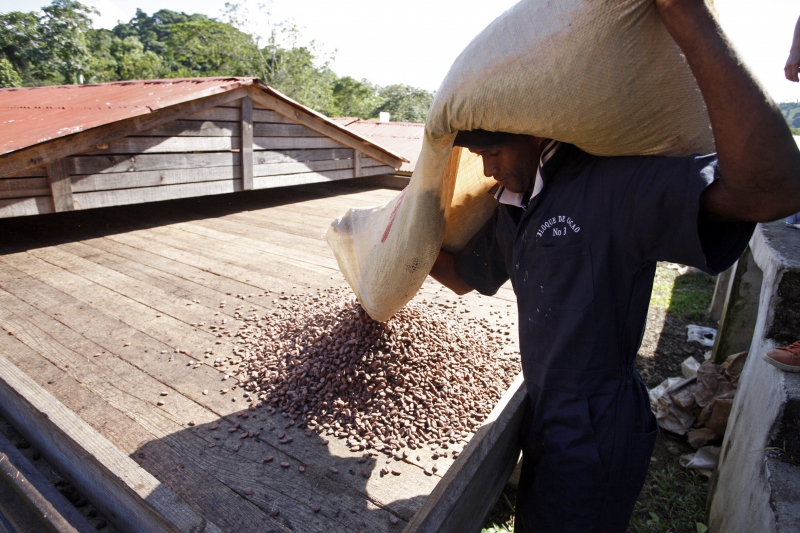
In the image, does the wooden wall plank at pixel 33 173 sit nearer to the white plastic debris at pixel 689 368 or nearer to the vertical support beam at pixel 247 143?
the vertical support beam at pixel 247 143

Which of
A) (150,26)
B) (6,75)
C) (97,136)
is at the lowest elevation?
(6,75)

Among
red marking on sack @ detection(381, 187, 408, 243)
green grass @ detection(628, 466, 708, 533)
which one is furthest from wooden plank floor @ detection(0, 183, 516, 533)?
green grass @ detection(628, 466, 708, 533)

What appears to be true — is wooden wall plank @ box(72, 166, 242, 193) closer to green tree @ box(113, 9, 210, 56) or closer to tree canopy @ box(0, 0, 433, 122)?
tree canopy @ box(0, 0, 433, 122)

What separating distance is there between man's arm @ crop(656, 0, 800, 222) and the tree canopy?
84.5 ft

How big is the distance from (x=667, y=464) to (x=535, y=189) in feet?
7.22

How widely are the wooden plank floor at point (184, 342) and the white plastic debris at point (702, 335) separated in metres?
1.75

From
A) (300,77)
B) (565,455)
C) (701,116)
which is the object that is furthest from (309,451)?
(300,77)

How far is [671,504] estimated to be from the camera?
8.13 ft

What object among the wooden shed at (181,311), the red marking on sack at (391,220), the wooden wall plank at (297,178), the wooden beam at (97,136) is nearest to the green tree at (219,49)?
the wooden shed at (181,311)

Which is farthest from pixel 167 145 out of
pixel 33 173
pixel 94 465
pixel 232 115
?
pixel 94 465

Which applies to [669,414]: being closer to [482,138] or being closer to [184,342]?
[482,138]

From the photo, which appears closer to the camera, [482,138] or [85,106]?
[482,138]

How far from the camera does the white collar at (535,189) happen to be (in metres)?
1.40

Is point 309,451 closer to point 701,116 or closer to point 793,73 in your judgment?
point 701,116
